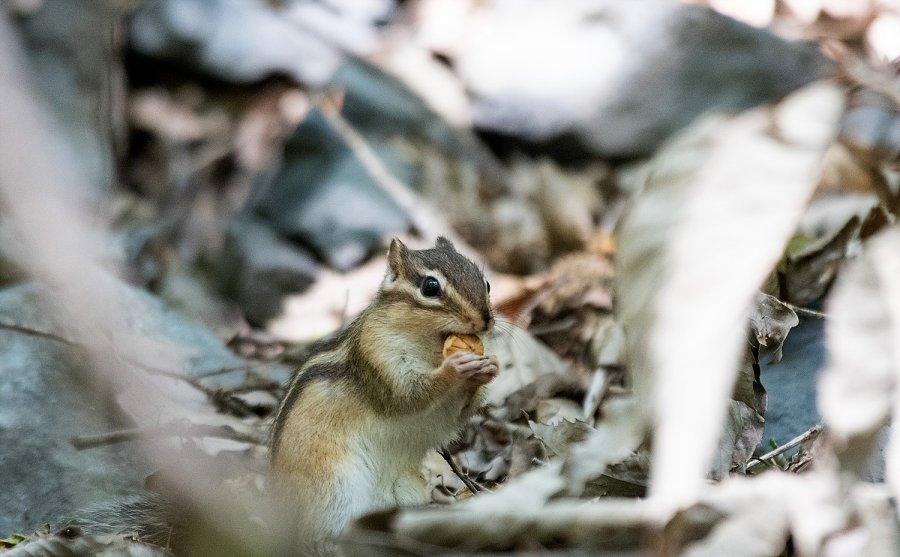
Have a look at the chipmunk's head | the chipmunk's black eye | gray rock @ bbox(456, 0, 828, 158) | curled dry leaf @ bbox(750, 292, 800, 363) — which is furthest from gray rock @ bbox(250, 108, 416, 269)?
curled dry leaf @ bbox(750, 292, 800, 363)

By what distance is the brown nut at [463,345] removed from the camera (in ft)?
12.1

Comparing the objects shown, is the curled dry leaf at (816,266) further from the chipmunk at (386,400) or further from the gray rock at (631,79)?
the gray rock at (631,79)

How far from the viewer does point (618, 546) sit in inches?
90.6

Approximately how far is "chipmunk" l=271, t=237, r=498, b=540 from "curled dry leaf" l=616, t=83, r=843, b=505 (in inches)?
64.2

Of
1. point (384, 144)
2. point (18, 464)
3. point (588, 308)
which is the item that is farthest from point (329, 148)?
point (18, 464)

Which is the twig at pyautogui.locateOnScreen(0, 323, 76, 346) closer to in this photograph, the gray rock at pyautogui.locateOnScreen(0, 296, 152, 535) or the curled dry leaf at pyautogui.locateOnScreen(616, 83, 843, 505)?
the gray rock at pyautogui.locateOnScreen(0, 296, 152, 535)

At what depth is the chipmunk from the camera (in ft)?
11.5

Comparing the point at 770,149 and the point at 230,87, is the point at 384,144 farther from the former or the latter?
the point at 770,149

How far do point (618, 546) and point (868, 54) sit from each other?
5.63 metres

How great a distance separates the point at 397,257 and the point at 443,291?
1.12ft

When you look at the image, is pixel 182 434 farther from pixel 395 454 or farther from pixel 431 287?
pixel 431 287

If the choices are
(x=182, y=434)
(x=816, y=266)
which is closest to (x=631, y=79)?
(x=816, y=266)

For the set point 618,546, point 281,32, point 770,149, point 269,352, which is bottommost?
point 269,352

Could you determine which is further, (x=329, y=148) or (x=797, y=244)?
(x=329, y=148)
